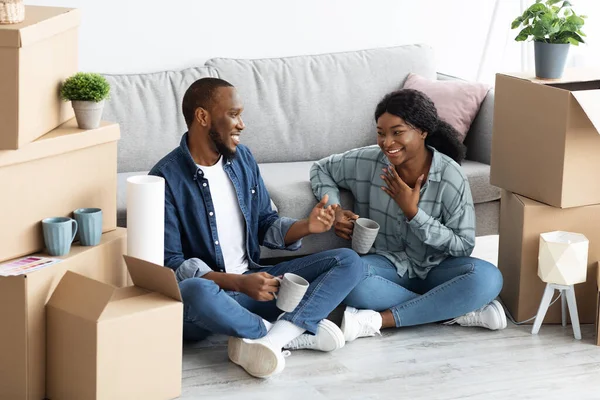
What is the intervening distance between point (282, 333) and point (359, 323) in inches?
12.2

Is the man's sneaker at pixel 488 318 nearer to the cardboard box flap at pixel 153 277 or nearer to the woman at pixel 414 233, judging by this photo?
the woman at pixel 414 233

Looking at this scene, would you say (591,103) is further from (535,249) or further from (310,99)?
(310,99)

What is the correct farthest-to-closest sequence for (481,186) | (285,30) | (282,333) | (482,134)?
1. (285,30)
2. (482,134)
3. (481,186)
4. (282,333)

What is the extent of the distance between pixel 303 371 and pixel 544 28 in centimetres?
139

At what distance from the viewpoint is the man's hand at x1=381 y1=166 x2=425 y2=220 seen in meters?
3.04

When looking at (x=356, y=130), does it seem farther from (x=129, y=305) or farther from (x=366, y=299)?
(x=129, y=305)

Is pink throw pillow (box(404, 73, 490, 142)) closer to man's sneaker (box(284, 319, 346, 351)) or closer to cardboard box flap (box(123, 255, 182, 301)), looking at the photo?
man's sneaker (box(284, 319, 346, 351))

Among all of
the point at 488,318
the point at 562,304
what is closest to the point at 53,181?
→ the point at 488,318

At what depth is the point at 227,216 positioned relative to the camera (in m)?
2.96

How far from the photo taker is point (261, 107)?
387 cm

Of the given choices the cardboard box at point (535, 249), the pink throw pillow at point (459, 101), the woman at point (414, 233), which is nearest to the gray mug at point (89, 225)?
the woman at point (414, 233)

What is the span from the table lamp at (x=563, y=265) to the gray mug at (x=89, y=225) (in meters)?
1.38

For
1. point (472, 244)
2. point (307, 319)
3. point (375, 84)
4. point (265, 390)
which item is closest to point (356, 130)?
point (375, 84)

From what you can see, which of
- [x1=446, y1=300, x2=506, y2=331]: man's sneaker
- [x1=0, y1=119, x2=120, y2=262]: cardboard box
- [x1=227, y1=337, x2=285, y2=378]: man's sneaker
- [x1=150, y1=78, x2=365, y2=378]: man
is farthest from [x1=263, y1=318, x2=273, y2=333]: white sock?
[x1=446, y1=300, x2=506, y2=331]: man's sneaker
